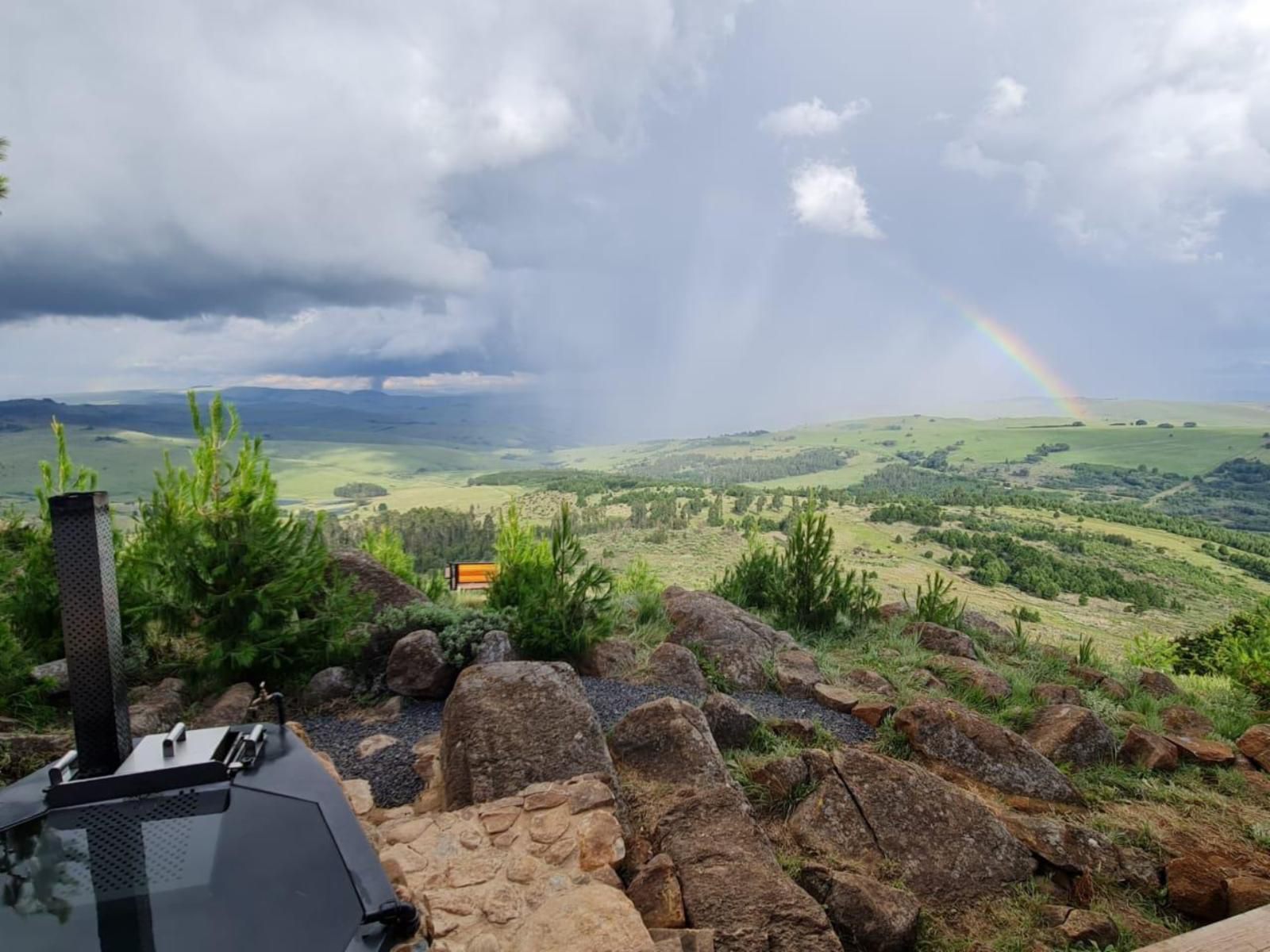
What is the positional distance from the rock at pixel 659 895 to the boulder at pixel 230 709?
3.98m

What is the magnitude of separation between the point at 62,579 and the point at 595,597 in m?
6.08

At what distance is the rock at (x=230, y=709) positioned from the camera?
5562mm

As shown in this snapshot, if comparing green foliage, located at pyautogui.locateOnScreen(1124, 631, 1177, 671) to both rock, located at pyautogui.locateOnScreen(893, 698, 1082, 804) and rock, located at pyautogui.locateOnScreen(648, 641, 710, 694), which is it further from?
rock, located at pyautogui.locateOnScreen(648, 641, 710, 694)

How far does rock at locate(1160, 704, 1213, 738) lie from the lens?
6.64m

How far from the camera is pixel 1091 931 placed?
3395 millimetres

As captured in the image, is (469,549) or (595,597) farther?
(469,549)

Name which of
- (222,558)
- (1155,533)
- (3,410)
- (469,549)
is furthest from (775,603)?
(3,410)

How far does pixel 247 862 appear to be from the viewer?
203 centimetres

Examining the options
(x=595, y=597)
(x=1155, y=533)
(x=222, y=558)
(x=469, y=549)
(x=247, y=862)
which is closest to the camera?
(x=247, y=862)

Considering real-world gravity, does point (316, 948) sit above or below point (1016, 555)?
above

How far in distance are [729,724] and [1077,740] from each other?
3.28 m

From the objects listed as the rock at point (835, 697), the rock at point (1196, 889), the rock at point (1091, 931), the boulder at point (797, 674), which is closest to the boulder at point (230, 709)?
the boulder at point (797, 674)

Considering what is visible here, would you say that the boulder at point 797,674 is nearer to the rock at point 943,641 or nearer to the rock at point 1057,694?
the rock at point 943,641

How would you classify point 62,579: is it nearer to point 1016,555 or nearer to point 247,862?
point 247,862
